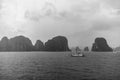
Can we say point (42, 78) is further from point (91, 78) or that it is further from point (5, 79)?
point (91, 78)

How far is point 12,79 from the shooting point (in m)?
43.8

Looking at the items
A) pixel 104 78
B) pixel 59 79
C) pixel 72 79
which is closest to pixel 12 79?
pixel 59 79

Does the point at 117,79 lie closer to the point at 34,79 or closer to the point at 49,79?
the point at 49,79

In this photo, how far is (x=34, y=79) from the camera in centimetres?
4388

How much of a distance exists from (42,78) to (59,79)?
17.1 ft

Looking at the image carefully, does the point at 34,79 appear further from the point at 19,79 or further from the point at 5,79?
the point at 5,79

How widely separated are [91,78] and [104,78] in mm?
3826

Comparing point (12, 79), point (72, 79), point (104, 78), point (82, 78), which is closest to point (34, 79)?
point (12, 79)

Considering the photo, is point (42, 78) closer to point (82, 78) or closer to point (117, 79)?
point (82, 78)

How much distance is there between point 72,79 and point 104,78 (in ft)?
30.9

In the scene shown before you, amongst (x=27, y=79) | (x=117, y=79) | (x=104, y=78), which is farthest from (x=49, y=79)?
(x=117, y=79)

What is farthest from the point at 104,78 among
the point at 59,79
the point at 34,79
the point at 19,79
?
the point at 19,79

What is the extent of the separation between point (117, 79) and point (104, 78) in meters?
3.51

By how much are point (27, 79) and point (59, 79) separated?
9025 mm
